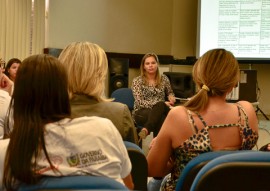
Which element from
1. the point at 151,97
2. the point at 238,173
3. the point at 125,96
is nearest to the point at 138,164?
the point at 238,173

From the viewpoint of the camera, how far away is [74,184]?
1.11 metres

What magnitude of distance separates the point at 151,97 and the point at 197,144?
3.36 m

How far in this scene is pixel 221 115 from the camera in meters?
1.99

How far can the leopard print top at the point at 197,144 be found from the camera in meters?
1.92

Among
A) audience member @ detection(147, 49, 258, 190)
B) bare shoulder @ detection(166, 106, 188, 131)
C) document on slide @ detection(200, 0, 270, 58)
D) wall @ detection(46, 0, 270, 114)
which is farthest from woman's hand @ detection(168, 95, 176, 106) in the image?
bare shoulder @ detection(166, 106, 188, 131)

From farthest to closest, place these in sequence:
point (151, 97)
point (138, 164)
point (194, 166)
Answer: point (151, 97)
point (138, 164)
point (194, 166)

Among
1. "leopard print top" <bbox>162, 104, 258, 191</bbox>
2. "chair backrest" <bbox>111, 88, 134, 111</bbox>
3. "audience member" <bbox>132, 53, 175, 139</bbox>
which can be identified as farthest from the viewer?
"chair backrest" <bbox>111, 88, 134, 111</bbox>

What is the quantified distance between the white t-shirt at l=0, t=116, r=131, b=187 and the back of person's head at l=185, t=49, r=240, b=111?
2.51ft

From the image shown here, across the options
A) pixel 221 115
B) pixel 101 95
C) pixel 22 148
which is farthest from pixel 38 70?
pixel 221 115

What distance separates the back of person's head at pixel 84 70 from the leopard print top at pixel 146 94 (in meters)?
3.07

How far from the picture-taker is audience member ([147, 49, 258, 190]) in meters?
1.94

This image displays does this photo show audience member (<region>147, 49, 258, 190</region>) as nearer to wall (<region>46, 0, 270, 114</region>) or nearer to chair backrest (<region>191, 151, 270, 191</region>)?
chair backrest (<region>191, 151, 270, 191</region>)

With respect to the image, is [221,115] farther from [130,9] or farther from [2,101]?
[130,9]

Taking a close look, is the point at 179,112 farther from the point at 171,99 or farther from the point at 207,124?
the point at 171,99
